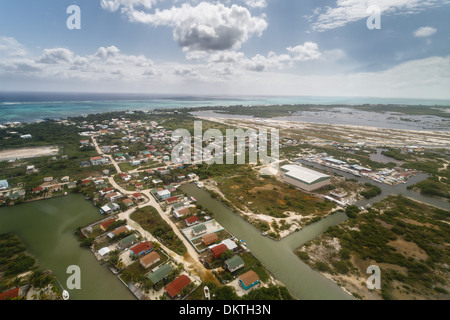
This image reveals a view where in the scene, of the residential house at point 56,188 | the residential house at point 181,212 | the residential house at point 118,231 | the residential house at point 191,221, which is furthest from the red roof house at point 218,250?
the residential house at point 56,188

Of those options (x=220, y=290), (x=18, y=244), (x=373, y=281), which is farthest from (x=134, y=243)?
(x=373, y=281)

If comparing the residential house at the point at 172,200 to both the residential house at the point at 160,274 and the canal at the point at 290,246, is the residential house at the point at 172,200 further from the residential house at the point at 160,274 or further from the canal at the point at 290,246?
the residential house at the point at 160,274

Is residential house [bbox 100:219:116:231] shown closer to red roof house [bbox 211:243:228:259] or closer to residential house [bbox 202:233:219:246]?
residential house [bbox 202:233:219:246]

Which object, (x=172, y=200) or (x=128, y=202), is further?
(x=172, y=200)

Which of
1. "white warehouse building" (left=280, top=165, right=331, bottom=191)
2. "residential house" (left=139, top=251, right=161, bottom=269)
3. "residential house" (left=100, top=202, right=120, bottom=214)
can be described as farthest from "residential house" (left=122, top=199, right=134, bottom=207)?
"white warehouse building" (left=280, top=165, right=331, bottom=191)

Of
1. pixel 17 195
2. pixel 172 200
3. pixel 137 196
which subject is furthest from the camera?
pixel 137 196

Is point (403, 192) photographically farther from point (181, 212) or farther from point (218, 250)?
point (181, 212)

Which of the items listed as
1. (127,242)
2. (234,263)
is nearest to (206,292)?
(234,263)
